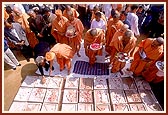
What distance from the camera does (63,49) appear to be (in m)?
6.57

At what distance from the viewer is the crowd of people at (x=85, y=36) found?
6395 millimetres

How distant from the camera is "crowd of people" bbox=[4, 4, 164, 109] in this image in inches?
252

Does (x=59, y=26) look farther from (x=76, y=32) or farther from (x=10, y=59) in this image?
(x=10, y=59)

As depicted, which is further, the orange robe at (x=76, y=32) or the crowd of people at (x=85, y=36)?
the orange robe at (x=76, y=32)

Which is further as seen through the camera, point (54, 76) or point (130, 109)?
point (54, 76)

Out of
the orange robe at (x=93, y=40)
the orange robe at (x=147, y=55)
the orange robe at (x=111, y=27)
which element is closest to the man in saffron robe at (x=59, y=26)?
the orange robe at (x=93, y=40)

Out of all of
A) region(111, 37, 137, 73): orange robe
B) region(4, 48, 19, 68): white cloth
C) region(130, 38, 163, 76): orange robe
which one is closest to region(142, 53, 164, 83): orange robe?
region(130, 38, 163, 76): orange robe

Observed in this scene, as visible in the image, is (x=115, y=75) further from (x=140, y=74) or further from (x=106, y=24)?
(x=106, y=24)

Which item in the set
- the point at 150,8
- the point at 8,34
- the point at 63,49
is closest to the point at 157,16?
the point at 150,8

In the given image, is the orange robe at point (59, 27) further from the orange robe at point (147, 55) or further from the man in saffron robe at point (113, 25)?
the orange robe at point (147, 55)

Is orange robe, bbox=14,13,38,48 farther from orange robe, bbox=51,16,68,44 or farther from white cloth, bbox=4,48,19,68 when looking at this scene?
white cloth, bbox=4,48,19,68

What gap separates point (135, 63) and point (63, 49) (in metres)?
2.09

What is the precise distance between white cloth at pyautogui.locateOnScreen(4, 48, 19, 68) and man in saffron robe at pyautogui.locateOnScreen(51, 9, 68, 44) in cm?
143

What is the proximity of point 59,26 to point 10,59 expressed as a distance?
1820mm
